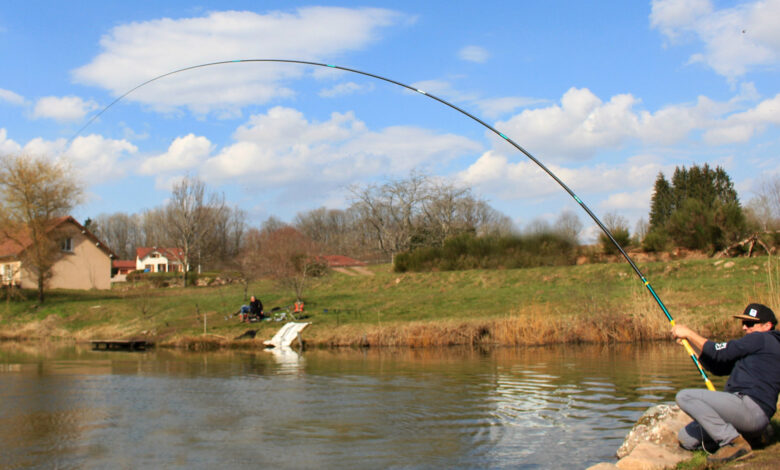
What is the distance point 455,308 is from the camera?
106 feet

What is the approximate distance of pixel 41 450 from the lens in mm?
10680

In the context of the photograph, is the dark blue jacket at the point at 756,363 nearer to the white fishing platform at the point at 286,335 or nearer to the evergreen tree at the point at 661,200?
the white fishing platform at the point at 286,335

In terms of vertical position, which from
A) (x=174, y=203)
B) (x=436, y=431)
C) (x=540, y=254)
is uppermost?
(x=174, y=203)

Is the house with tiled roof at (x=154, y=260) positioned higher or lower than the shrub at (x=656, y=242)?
higher

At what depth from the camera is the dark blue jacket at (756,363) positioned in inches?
273

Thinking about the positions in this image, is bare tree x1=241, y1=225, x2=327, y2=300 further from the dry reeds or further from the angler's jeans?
the angler's jeans

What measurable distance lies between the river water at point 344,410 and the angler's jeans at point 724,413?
2396 mm

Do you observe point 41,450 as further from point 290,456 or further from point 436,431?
point 436,431

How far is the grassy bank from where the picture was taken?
25.1m

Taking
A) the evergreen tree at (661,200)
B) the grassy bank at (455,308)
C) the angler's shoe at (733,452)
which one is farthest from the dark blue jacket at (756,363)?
the evergreen tree at (661,200)

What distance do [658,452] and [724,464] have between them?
3.67 feet

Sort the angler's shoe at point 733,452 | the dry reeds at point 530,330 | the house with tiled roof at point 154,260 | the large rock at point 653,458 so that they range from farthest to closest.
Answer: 1. the house with tiled roof at point 154,260
2. the dry reeds at point 530,330
3. the large rock at point 653,458
4. the angler's shoe at point 733,452

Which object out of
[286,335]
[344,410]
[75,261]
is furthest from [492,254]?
[75,261]

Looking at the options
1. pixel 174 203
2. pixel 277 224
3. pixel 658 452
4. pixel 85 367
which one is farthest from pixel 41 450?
pixel 277 224
